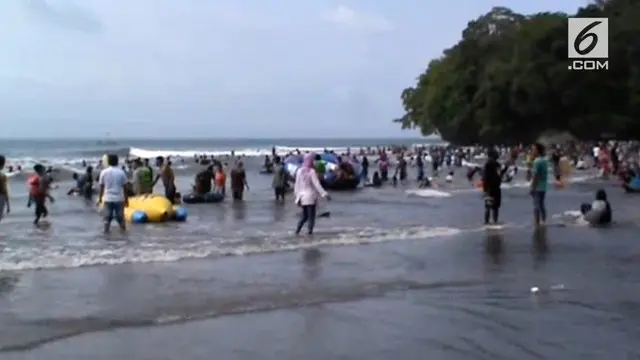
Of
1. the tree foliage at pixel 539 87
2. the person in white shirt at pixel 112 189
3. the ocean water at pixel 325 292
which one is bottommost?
the ocean water at pixel 325 292

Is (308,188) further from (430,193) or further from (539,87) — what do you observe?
(539,87)

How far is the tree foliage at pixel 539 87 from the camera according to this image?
7544 centimetres

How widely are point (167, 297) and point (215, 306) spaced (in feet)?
2.86

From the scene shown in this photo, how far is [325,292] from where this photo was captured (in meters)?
11.4

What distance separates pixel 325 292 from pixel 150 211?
38.2 ft

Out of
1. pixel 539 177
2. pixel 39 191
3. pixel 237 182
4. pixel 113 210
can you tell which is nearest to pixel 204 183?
pixel 237 182

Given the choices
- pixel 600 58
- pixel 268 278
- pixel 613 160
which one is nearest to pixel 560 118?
pixel 600 58

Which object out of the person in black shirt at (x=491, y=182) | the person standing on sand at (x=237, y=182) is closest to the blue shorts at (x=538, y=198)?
the person in black shirt at (x=491, y=182)

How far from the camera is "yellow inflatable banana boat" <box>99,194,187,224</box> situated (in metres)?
22.2

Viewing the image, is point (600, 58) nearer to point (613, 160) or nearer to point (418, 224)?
point (613, 160)

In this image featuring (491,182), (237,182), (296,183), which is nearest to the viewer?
(296,183)

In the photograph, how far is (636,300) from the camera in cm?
1048

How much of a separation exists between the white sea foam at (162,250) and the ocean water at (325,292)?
0.04m

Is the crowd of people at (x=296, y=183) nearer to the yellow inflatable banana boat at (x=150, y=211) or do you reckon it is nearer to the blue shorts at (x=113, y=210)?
the blue shorts at (x=113, y=210)
